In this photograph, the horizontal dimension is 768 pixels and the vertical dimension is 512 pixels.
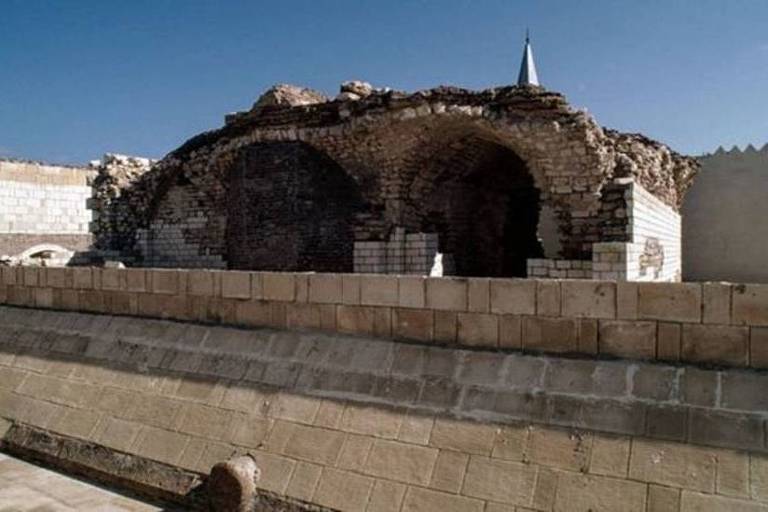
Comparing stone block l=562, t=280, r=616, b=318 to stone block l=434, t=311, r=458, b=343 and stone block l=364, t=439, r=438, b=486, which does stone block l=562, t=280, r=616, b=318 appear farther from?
stone block l=364, t=439, r=438, b=486

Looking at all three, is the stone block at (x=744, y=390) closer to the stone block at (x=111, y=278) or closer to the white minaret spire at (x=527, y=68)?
the stone block at (x=111, y=278)

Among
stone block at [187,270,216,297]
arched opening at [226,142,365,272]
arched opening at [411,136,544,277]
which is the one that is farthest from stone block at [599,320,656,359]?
arched opening at [226,142,365,272]

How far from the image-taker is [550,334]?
13.3ft

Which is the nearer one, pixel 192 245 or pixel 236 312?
pixel 236 312

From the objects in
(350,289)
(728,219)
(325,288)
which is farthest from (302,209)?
(728,219)

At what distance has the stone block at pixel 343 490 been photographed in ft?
12.1

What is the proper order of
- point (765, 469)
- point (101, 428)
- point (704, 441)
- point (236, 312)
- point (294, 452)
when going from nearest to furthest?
point (765, 469)
point (704, 441)
point (294, 452)
point (101, 428)
point (236, 312)

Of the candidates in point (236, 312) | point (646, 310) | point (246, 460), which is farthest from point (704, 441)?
point (236, 312)

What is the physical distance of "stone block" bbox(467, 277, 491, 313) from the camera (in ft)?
14.0

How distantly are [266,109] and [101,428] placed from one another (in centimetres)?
887

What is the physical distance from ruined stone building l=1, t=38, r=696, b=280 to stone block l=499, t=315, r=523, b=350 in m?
5.42

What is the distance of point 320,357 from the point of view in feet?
15.5

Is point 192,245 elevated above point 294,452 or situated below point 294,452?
above

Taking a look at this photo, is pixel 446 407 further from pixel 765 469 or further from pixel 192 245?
pixel 192 245
